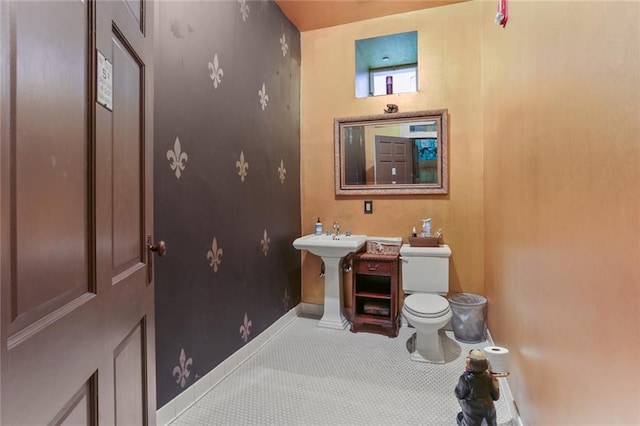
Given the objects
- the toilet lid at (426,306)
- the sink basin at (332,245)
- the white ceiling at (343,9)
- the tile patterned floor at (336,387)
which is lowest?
the tile patterned floor at (336,387)

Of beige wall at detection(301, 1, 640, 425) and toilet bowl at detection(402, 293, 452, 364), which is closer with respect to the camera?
beige wall at detection(301, 1, 640, 425)

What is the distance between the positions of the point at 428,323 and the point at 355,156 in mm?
1640

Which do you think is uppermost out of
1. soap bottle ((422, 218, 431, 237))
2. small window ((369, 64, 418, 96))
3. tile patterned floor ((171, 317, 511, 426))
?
small window ((369, 64, 418, 96))

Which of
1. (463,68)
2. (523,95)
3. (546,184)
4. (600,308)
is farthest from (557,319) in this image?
(463,68)

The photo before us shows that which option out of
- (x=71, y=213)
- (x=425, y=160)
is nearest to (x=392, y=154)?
(x=425, y=160)

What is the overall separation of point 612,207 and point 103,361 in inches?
47.1

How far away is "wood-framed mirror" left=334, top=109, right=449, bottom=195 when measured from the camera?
2.92 meters

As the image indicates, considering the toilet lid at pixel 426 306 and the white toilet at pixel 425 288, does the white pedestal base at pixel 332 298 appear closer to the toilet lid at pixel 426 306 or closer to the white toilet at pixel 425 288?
the white toilet at pixel 425 288

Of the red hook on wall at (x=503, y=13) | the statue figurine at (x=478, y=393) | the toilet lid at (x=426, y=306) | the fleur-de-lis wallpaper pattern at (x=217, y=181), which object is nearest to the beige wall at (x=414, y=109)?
the fleur-de-lis wallpaper pattern at (x=217, y=181)

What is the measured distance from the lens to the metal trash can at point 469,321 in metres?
2.62

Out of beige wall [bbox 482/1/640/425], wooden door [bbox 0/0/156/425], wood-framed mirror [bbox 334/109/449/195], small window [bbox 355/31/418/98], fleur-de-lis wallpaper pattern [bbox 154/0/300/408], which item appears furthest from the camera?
small window [bbox 355/31/418/98]

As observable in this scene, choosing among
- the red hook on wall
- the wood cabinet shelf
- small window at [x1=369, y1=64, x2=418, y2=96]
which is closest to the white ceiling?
small window at [x1=369, y1=64, x2=418, y2=96]

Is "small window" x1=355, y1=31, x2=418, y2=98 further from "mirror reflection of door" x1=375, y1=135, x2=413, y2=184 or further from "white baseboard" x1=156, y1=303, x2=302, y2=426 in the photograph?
"white baseboard" x1=156, y1=303, x2=302, y2=426

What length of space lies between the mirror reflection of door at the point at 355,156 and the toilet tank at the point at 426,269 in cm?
82
